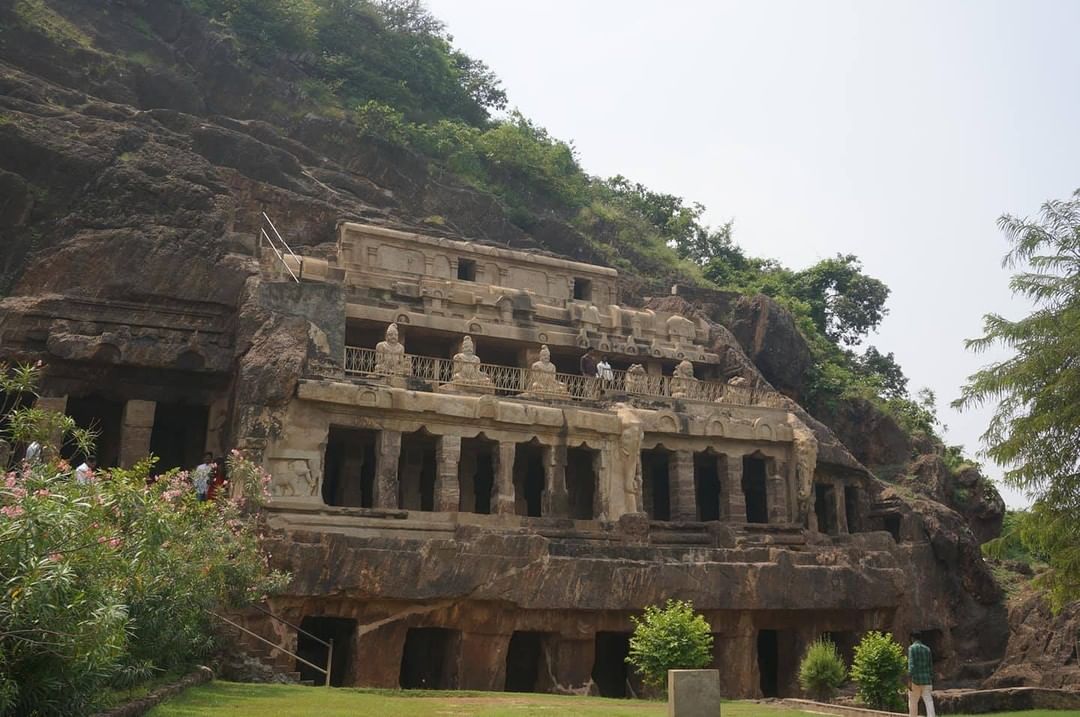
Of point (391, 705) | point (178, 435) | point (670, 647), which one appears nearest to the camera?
point (391, 705)

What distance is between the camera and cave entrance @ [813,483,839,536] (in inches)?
1296

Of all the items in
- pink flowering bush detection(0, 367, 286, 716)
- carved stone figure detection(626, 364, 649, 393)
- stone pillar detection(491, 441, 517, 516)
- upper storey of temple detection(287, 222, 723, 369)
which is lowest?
pink flowering bush detection(0, 367, 286, 716)

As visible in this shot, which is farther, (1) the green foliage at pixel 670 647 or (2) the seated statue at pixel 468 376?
(2) the seated statue at pixel 468 376

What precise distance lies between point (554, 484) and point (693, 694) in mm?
14299

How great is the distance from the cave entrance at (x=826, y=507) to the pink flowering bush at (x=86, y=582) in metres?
23.4

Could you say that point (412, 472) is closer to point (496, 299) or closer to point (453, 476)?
point (453, 476)

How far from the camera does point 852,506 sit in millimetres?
34094

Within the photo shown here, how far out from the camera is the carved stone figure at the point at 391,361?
25.9 meters

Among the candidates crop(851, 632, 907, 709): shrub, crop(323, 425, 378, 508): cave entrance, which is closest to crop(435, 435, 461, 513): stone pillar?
crop(323, 425, 378, 508): cave entrance

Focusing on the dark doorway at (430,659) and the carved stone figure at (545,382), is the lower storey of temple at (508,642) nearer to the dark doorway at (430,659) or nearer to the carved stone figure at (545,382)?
the dark doorway at (430,659)

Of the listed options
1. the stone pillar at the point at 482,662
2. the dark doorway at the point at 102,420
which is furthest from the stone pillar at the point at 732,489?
the dark doorway at the point at 102,420

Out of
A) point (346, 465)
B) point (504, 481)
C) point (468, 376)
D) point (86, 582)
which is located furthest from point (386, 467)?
point (86, 582)

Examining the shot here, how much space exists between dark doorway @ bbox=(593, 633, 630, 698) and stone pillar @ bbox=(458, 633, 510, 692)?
4468 mm

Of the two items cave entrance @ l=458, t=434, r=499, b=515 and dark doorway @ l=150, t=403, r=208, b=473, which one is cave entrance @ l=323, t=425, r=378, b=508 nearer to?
cave entrance @ l=458, t=434, r=499, b=515
